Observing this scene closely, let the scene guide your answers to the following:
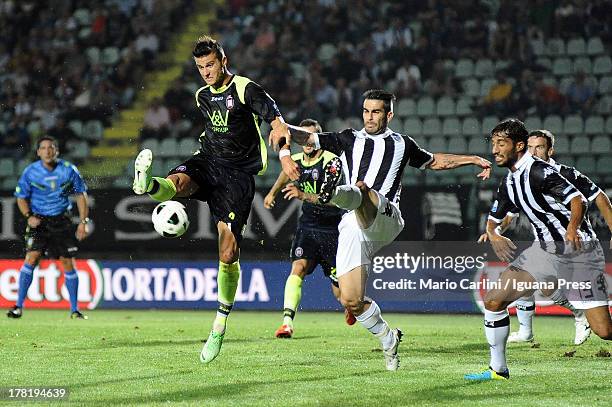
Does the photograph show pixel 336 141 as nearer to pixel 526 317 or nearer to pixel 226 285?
pixel 226 285

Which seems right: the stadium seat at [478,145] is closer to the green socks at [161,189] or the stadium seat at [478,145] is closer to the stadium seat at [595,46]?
the stadium seat at [595,46]

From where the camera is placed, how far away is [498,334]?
21.8ft

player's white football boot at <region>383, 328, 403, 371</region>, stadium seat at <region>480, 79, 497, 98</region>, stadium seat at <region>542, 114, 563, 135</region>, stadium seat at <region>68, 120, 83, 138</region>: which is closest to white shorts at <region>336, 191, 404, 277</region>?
player's white football boot at <region>383, 328, 403, 371</region>

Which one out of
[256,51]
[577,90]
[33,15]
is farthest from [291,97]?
Answer: [33,15]

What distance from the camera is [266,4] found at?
779 inches

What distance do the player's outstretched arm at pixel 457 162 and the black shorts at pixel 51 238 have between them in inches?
240

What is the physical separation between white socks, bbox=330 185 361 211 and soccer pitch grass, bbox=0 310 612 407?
117 centimetres

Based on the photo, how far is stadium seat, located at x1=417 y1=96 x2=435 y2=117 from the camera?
17.1 m

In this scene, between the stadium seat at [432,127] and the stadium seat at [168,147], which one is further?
the stadium seat at [168,147]

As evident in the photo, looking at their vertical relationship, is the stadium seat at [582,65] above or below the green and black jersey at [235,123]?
above

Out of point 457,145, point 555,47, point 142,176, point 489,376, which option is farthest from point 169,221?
point 555,47

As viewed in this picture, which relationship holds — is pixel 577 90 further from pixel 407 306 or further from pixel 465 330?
pixel 465 330

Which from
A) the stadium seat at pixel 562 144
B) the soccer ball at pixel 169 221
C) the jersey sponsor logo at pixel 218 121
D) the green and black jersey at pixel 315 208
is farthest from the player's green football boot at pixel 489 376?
the stadium seat at pixel 562 144

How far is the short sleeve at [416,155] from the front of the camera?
7457 millimetres
